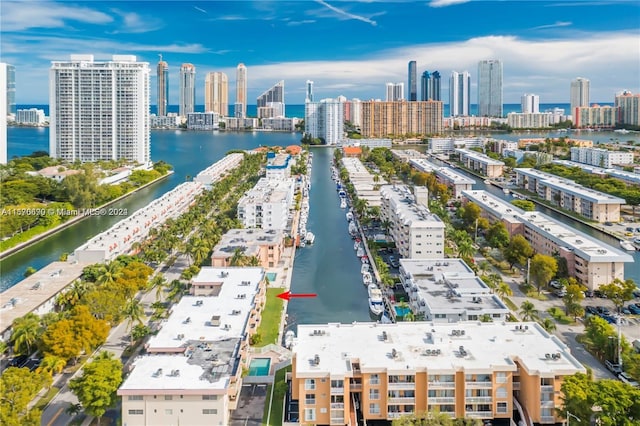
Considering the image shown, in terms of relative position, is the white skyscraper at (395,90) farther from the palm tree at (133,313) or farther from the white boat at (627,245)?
the palm tree at (133,313)

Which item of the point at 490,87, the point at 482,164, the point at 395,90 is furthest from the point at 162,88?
the point at 482,164

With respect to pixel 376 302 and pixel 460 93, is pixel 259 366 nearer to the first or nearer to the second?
pixel 376 302

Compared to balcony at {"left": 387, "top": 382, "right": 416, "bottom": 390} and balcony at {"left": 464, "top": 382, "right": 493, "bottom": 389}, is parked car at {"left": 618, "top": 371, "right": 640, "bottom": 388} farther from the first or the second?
balcony at {"left": 387, "top": 382, "right": 416, "bottom": 390}

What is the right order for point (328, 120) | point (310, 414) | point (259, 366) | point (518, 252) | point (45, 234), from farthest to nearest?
point (328, 120) → point (45, 234) → point (518, 252) → point (259, 366) → point (310, 414)

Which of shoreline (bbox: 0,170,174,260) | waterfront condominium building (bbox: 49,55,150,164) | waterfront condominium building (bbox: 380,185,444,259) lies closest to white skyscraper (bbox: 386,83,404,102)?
waterfront condominium building (bbox: 49,55,150,164)

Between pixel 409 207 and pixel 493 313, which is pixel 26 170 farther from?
pixel 493 313

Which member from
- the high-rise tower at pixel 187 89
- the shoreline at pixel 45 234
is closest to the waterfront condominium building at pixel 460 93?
the high-rise tower at pixel 187 89

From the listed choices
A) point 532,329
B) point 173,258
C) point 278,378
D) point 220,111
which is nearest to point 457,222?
point 173,258
